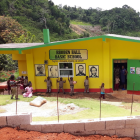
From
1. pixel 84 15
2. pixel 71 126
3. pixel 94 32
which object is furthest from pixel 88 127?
pixel 84 15

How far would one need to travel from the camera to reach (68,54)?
11.4m

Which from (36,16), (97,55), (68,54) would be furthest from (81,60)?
(36,16)

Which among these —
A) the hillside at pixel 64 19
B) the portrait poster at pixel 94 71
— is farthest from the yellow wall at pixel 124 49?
the hillside at pixel 64 19

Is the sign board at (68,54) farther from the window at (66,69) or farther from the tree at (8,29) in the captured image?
the tree at (8,29)

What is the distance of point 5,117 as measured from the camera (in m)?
4.91

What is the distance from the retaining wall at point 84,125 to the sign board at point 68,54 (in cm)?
680

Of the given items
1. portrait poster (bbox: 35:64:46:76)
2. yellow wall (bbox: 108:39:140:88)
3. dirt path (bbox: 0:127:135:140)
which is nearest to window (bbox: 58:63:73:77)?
portrait poster (bbox: 35:64:46:76)

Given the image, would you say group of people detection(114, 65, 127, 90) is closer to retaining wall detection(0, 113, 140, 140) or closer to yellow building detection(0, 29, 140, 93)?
yellow building detection(0, 29, 140, 93)

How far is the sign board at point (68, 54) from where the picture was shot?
11320 millimetres

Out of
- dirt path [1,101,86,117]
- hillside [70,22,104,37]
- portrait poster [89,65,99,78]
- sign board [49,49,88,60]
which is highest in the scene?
hillside [70,22,104,37]

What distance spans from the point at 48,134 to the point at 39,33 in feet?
129

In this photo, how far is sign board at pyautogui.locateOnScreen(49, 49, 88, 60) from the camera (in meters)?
11.3

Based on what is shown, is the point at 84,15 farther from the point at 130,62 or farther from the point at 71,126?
the point at 71,126

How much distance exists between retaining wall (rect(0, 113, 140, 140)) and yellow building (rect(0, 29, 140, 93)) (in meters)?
6.38
